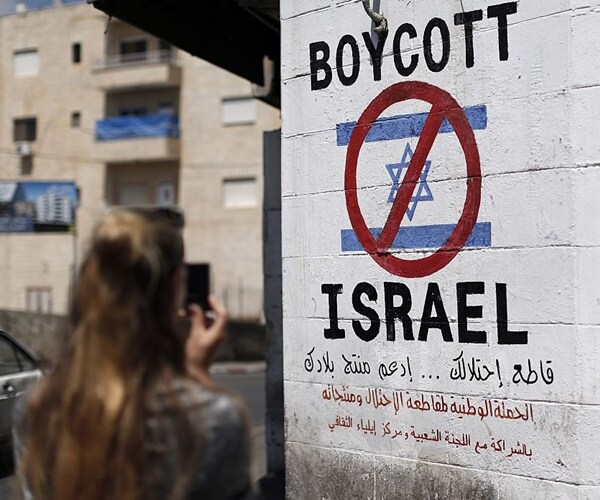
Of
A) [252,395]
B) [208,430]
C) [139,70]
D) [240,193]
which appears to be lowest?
[252,395]

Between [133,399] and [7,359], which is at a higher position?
[133,399]

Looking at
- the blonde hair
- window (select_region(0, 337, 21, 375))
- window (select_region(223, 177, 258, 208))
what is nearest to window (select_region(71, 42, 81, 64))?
window (select_region(223, 177, 258, 208))

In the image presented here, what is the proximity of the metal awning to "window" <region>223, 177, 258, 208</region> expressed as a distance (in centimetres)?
2295

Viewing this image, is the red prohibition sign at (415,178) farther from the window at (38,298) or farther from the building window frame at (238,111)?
the window at (38,298)

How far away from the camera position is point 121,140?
3475cm

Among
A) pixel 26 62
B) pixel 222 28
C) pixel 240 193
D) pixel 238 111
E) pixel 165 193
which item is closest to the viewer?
pixel 222 28

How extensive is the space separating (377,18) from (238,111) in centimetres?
2735

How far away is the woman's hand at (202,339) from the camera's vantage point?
93.7 inches

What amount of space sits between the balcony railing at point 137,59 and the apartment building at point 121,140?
0.04 m

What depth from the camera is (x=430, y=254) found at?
18.9 feet

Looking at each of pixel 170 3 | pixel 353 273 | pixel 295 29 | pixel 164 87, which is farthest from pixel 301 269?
pixel 164 87

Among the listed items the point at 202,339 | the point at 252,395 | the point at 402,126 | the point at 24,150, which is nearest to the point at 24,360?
the point at 402,126

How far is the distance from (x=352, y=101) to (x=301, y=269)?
1131 mm

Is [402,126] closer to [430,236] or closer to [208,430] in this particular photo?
[430,236]
